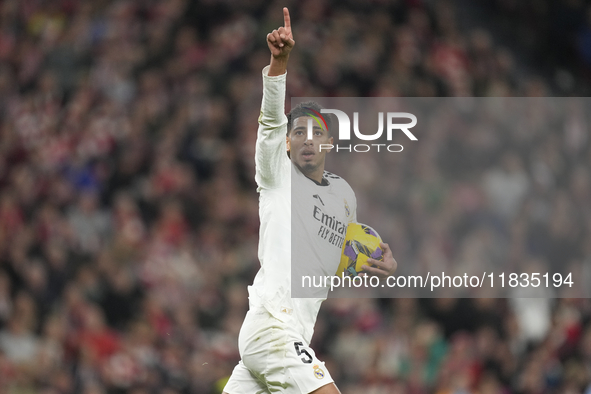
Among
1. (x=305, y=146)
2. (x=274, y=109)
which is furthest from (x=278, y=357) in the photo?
(x=274, y=109)

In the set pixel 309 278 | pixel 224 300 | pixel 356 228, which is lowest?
pixel 309 278

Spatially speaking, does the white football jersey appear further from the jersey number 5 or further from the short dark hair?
the short dark hair

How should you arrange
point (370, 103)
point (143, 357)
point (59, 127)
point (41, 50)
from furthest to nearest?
point (41, 50)
point (59, 127)
point (143, 357)
point (370, 103)

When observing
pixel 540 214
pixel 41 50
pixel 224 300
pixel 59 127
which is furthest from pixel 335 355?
pixel 41 50

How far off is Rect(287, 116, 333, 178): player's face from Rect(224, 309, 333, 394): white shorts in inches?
37.0

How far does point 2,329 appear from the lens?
10195mm

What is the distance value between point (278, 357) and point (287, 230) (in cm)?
74

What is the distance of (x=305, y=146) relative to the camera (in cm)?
503

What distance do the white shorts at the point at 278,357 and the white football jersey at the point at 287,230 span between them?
75 mm

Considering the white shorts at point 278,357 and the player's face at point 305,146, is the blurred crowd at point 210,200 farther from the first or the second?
the white shorts at point 278,357

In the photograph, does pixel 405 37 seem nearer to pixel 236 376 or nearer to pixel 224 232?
pixel 224 232

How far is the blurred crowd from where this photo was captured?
8266mm

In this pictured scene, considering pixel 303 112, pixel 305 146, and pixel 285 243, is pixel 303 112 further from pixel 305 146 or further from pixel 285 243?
pixel 285 243

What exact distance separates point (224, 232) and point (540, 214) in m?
4.04
